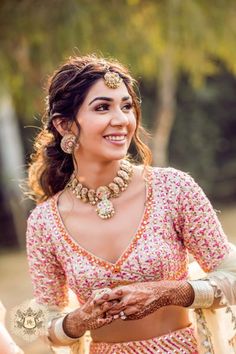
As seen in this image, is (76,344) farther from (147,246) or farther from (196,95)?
(196,95)

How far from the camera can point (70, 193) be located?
323 cm

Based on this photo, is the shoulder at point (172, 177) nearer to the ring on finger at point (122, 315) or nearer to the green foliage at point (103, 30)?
the ring on finger at point (122, 315)

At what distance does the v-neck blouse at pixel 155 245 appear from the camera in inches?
118

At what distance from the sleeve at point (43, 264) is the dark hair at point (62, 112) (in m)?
0.20

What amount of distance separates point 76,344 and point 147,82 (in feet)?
47.1

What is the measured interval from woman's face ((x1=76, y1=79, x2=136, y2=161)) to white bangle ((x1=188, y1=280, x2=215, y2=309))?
507 millimetres

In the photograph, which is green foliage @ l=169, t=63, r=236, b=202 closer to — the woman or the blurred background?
the blurred background

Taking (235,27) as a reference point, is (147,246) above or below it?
A: below

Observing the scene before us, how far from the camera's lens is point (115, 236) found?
10.0 ft

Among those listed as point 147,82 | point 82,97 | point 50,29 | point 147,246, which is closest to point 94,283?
point 147,246

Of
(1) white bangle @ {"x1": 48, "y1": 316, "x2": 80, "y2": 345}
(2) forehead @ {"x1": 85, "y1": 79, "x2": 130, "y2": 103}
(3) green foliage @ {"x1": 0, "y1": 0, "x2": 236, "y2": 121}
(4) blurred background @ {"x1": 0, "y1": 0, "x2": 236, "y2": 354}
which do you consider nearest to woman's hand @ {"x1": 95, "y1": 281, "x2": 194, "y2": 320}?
(1) white bangle @ {"x1": 48, "y1": 316, "x2": 80, "y2": 345}

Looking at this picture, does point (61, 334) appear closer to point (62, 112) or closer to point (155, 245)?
→ point (155, 245)

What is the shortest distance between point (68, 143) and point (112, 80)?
29cm

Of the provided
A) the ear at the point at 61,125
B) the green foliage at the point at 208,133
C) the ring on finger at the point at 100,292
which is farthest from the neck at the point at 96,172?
the green foliage at the point at 208,133
